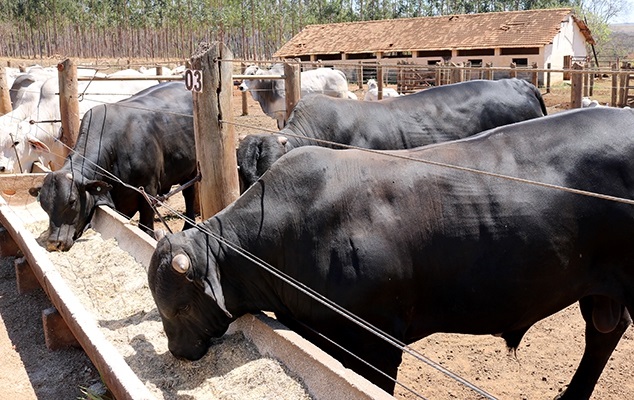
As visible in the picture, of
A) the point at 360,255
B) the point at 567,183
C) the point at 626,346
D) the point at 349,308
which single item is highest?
the point at 567,183

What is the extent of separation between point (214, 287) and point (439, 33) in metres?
36.6

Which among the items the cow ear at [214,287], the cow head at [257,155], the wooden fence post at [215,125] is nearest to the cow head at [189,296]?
the cow ear at [214,287]

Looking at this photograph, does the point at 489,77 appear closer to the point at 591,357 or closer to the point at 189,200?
the point at 189,200

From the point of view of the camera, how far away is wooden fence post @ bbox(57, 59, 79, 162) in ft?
26.2

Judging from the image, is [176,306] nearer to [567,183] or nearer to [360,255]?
[360,255]

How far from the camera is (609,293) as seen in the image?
3523 mm

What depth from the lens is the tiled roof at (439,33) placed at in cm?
3475

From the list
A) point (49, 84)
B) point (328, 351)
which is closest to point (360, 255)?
point (328, 351)

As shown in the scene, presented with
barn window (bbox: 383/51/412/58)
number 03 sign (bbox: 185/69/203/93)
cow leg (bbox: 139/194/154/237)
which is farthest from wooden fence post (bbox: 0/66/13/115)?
barn window (bbox: 383/51/412/58)

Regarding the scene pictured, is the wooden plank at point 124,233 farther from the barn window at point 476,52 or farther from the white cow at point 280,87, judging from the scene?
the barn window at point 476,52

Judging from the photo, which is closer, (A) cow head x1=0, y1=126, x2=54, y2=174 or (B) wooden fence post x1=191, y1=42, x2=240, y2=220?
(B) wooden fence post x1=191, y1=42, x2=240, y2=220

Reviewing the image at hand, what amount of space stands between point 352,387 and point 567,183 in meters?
1.62

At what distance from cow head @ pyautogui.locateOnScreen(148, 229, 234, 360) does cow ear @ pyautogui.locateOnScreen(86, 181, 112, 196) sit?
3170 mm

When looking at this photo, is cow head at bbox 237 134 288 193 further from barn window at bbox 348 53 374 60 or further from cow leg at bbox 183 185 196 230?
barn window at bbox 348 53 374 60
